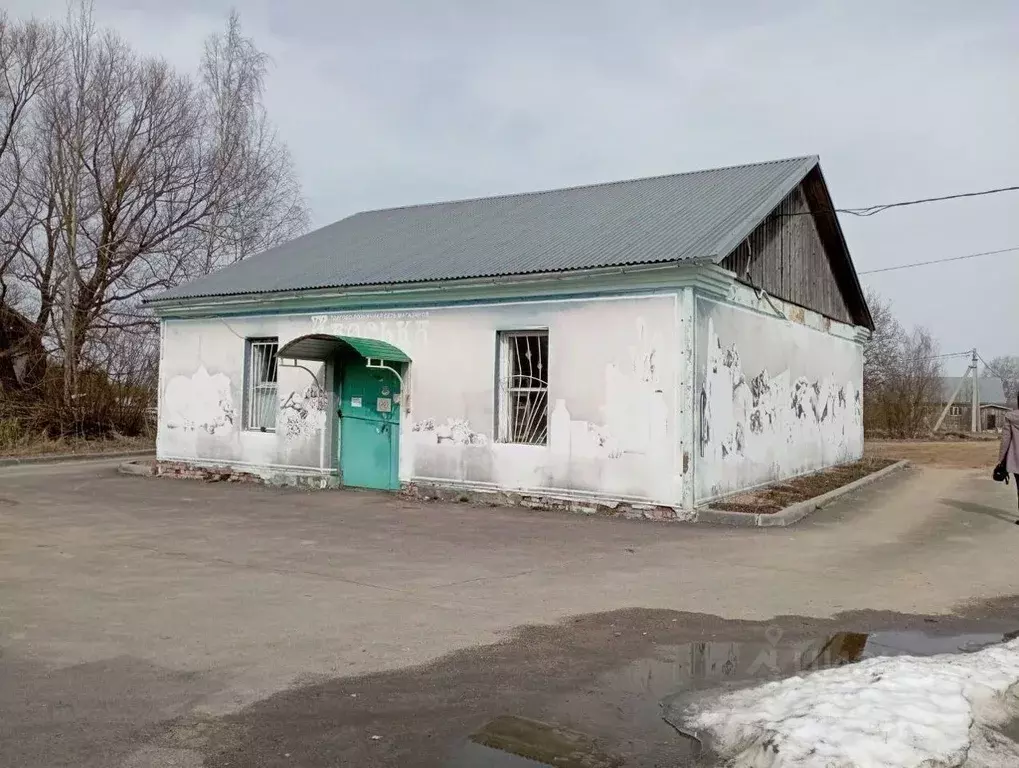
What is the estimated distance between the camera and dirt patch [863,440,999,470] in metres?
21.8

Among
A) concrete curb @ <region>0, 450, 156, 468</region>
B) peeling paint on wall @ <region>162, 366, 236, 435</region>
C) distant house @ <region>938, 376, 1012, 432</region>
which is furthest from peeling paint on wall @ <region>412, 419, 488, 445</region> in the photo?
distant house @ <region>938, 376, 1012, 432</region>

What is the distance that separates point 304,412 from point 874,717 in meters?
12.3

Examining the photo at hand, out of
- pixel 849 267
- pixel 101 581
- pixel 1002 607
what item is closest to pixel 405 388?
pixel 101 581

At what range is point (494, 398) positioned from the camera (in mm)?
13000

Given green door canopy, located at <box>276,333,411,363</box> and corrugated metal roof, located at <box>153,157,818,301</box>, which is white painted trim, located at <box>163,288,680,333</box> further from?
green door canopy, located at <box>276,333,411,363</box>

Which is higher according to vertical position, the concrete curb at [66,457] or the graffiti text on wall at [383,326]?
the graffiti text on wall at [383,326]

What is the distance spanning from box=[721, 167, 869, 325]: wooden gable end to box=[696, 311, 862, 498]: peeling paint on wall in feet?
2.63

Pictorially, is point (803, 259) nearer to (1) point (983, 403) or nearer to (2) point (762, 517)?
(2) point (762, 517)

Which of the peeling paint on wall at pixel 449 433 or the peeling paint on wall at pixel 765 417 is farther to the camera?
the peeling paint on wall at pixel 449 433

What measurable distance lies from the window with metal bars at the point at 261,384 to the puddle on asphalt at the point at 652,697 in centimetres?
1182

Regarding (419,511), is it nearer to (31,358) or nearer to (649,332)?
(649,332)

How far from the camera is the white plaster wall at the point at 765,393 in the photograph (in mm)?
12047

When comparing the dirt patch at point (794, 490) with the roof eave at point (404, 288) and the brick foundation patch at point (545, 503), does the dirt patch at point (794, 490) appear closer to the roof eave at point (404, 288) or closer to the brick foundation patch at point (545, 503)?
the brick foundation patch at point (545, 503)

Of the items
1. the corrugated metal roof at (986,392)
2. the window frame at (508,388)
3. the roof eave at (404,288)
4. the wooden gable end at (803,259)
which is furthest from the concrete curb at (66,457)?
the corrugated metal roof at (986,392)
